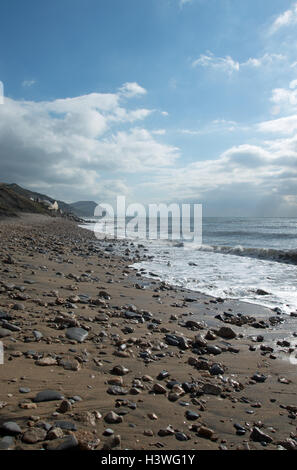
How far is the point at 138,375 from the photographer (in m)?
3.77

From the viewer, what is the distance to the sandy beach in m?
2.65

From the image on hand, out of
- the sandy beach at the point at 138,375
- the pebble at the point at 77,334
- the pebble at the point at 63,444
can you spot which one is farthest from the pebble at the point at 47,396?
the pebble at the point at 77,334

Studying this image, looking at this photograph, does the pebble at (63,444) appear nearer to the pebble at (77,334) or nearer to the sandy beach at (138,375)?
the sandy beach at (138,375)

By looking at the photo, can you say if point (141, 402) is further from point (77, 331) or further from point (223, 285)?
point (223, 285)

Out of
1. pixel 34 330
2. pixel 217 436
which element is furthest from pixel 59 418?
pixel 34 330

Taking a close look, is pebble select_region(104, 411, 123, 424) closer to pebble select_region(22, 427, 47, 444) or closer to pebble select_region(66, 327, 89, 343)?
pebble select_region(22, 427, 47, 444)

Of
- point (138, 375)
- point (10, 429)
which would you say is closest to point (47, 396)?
point (10, 429)

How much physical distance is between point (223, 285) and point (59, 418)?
28.1 feet

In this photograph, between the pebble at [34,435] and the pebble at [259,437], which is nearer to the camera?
the pebble at [34,435]

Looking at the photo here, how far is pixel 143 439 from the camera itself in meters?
2.61

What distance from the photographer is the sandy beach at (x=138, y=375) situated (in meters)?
2.65

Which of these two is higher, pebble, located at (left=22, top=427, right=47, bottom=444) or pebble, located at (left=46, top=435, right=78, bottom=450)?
pebble, located at (left=22, top=427, right=47, bottom=444)

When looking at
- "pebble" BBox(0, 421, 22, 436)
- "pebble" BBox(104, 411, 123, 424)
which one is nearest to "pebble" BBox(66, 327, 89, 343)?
"pebble" BBox(104, 411, 123, 424)

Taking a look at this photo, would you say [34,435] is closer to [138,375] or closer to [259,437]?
[138,375]
